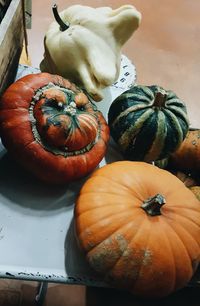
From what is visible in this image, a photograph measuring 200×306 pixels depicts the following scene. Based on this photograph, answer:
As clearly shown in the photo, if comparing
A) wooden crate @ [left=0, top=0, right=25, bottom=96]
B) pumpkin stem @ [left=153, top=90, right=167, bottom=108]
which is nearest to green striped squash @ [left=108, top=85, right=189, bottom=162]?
pumpkin stem @ [left=153, top=90, right=167, bottom=108]

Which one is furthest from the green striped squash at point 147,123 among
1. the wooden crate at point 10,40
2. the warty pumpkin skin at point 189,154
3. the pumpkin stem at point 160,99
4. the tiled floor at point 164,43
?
the tiled floor at point 164,43

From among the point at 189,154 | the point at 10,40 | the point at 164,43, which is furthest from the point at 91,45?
the point at 164,43

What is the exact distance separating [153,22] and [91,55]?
164 cm

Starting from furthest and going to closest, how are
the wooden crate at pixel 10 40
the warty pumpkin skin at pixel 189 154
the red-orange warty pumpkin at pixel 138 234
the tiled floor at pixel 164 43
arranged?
the tiled floor at pixel 164 43, the warty pumpkin skin at pixel 189 154, the wooden crate at pixel 10 40, the red-orange warty pumpkin at pixel 138 234

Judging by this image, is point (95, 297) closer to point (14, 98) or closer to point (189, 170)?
point (189, 170)

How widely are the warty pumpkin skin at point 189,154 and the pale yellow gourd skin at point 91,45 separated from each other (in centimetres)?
28

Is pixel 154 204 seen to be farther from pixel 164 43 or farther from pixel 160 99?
pixel 164 43

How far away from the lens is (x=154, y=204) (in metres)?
0.74

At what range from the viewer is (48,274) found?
0.75 m

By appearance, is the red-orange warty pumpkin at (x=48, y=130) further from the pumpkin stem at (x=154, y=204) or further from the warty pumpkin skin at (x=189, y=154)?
the warty pumpkin skin at (x=189, y=154)

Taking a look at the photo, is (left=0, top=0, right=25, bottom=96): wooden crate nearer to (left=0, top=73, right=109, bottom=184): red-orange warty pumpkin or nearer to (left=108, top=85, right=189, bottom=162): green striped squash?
(left=0, top=73, right=109, bottom=184): red-orange warty pumpkin

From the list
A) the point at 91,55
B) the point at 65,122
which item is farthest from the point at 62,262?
the point at 91,55

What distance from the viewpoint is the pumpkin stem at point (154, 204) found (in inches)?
28.7

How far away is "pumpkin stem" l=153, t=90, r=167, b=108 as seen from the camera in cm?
90
